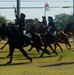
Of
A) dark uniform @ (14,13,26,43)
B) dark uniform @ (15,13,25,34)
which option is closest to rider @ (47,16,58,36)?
dark uniform @ (14,13,26,43)

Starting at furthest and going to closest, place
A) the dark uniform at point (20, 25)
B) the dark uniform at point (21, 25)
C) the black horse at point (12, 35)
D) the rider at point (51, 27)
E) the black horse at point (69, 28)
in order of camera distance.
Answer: the black horse at point (69, 28) < the rider at point (51, 27) < the dark uniform at point (20, 25) < the dark uniform at point (21, 25) < the black horse at point (12, 35)

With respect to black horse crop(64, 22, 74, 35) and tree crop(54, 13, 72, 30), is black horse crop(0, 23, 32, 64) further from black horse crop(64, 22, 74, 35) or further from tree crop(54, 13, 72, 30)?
tree crop(54, 13, 72, 30)

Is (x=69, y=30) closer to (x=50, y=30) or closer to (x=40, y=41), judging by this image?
(x=50, y=30)

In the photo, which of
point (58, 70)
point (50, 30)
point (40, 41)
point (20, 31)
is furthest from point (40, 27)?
point (58, 70)

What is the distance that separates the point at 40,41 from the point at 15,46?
2914mm

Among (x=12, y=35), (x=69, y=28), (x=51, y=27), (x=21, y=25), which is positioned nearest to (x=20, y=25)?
(x=21, y=25)

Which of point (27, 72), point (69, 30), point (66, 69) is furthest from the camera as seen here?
point (69, 30)

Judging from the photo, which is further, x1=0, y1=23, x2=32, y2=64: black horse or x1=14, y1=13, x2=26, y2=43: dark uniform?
x1=14, y1=13, x2=26, y2=43: dark uniform

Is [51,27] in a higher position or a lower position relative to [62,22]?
higher

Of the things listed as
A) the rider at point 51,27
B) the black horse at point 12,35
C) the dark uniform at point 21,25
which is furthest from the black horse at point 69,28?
the black horse at point 12,35

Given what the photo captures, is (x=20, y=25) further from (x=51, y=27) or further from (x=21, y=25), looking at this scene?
(x=51, y=27)

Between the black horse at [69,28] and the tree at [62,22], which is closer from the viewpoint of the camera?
the black horse at [69,28]

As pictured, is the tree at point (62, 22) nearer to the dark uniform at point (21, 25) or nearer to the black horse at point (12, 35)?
the dark uniform at point (21, 25)

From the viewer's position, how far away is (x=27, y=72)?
1667cm
